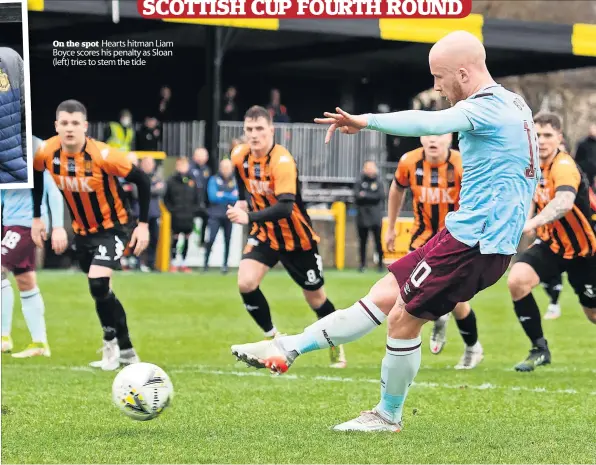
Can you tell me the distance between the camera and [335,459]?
17.4ft

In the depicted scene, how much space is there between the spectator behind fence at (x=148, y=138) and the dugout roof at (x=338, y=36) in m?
1.67

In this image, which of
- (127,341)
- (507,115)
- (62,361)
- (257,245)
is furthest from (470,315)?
(507,115)

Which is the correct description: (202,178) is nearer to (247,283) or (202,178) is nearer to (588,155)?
(588,155)

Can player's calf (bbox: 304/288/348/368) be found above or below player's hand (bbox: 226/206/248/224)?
below

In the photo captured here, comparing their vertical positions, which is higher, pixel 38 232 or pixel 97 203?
pixel 97 203

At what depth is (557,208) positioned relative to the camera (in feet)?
28.8

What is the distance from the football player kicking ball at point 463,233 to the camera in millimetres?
5535

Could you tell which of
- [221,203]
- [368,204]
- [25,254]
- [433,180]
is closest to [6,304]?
[25,254]

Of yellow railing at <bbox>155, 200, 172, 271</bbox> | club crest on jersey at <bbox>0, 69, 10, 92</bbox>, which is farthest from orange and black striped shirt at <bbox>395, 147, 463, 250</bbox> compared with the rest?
yellow railing at <bbox>155, 200, 172, 271</bbox>

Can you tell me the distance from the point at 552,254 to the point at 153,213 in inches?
457

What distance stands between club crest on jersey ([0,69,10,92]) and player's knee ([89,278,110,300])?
3934mm

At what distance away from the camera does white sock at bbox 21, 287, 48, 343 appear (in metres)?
10.4

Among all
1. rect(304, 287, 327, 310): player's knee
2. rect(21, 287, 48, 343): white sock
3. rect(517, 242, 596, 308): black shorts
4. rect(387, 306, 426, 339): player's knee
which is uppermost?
rect(387, 306, 426, 339): player's knee

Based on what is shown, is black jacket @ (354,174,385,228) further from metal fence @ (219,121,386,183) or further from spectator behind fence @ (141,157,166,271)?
spectator behind fence @ (141,157,166,271)
